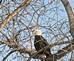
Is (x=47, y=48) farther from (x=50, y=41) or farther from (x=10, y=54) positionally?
(x=10, y=54)

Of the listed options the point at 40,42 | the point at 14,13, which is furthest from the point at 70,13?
the point at 14,13

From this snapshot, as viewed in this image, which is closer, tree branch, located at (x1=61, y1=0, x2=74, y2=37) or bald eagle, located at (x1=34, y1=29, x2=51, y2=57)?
bald eagle, located at (x1=34, y1=29, x2=51, y2=57)

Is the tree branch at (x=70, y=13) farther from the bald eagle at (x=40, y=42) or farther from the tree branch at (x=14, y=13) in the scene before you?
the tree branch at (x=14, y=13)

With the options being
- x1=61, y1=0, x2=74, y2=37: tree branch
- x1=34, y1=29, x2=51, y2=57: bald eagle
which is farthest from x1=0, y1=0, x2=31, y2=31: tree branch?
x1=61, y1=0, x2=74, y2=37: tree branch

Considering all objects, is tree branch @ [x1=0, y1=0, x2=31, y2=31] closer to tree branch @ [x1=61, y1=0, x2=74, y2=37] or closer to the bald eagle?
the bald eagle

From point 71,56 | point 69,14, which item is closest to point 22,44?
point 71,56

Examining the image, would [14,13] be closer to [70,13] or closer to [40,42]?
[40,42]

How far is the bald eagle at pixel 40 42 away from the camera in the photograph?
349 inches

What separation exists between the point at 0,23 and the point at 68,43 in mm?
1657

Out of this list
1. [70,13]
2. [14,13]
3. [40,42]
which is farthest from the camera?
[70,13]

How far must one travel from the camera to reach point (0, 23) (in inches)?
352

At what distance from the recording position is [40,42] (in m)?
9.20

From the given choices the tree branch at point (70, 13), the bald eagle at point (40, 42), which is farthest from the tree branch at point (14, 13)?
the tree branch at point (70, 13)

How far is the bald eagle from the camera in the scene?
29.1 feet
